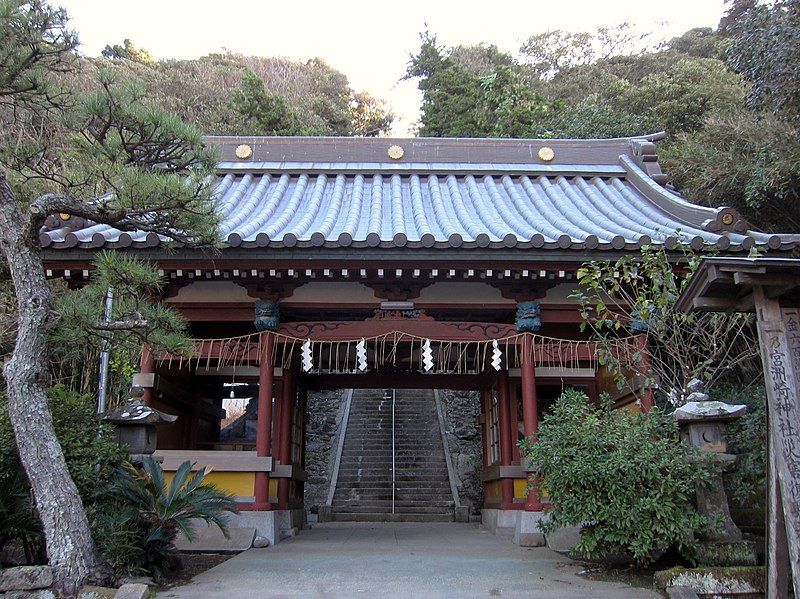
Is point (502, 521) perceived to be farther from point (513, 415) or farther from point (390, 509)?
point (390, 509)

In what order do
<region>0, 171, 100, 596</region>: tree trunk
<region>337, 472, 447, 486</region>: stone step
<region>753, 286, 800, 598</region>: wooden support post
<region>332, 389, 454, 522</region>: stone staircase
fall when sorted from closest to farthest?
<region>753, 286, 800, 598</region>: wooden support post → <region>0, 171, 100, 596</region>: tree trunk → <region>332, 389, 454, 522</region>: stone staircase → <region>337, 472, 447, 486</region>: stone step

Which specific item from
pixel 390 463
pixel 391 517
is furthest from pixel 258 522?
pixel 390 463

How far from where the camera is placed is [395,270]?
708 centimetres

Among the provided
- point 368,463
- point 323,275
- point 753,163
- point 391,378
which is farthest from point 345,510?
point 753,163

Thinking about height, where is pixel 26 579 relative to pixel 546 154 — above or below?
below

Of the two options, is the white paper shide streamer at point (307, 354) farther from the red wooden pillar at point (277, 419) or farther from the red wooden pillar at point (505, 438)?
the red wooden pillar at point (505, 438)

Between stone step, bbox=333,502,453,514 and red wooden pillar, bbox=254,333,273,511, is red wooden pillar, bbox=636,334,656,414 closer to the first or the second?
red wooden pillar, bbox=254,333,273,511

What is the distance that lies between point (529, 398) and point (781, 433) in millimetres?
4084

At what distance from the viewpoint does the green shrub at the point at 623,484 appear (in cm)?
481

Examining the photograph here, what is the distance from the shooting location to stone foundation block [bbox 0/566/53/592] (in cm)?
421

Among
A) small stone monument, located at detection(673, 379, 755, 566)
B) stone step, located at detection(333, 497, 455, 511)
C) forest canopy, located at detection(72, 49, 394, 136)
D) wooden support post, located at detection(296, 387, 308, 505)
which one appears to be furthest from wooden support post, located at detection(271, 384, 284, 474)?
forest canopy, located at detection(72, 49, 394, 136)

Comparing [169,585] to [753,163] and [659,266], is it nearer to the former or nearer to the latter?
[659,266]

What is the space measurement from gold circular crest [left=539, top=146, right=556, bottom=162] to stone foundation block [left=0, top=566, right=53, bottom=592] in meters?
9.58

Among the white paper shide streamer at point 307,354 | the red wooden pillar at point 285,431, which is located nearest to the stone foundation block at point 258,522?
the red wooden pillar at point 285,431
